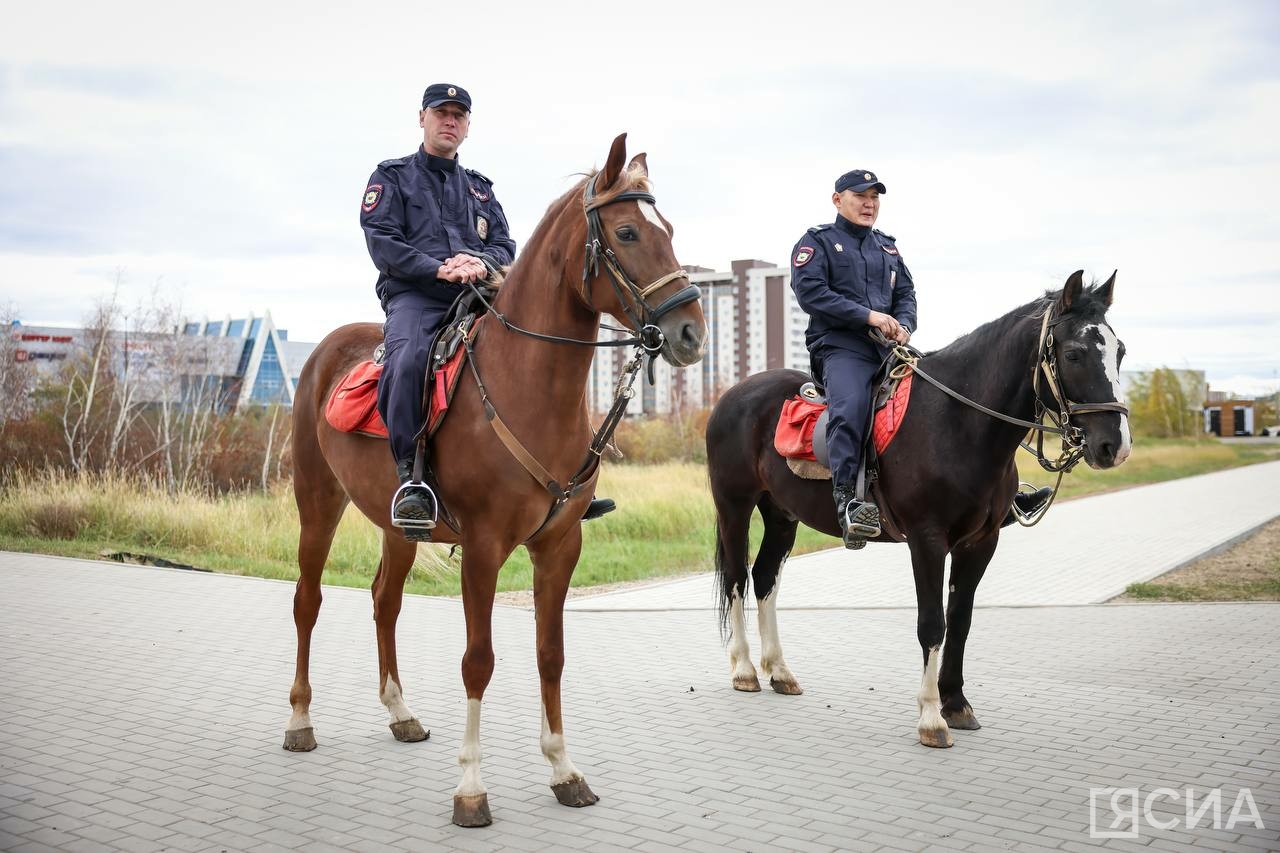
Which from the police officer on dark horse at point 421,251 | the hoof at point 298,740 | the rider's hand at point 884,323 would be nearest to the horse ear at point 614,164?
the police officer on dark horse at point 421,251

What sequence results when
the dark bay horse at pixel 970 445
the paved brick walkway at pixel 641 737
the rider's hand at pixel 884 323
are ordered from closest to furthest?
the paved brick walkway at pixel 641 737 < the dark bay horse at pixel 970 445 < the rider's hand at pixel 884 323

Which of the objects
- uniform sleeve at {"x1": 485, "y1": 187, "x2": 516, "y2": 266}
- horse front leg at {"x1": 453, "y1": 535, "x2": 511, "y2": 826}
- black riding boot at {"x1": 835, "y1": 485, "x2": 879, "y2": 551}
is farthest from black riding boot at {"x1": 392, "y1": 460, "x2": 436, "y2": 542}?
black riding boot at {"x1": 835, "y1": 485, "x2": 879, "y2": 551}

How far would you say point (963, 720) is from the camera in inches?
231

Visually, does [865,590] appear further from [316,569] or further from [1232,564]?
[316,569]

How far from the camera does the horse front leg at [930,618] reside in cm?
560

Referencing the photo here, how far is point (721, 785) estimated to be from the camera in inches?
193

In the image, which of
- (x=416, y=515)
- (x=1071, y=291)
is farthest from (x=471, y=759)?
(x=1071, y=291)

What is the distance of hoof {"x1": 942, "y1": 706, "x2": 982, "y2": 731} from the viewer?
19.2 feet

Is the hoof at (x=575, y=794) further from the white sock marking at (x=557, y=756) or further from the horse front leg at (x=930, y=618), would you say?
the horse front leg at (x=930, y=618)

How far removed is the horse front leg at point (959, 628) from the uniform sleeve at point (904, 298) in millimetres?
1609

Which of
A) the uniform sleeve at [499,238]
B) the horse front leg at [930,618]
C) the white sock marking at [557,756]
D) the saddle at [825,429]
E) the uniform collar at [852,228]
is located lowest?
the white sock marking at [557,756]

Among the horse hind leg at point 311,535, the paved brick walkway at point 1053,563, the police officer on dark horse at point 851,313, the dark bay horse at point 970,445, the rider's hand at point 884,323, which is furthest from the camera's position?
the paved brick walkway at point 1053,563

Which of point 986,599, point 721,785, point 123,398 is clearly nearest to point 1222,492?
point 986,599

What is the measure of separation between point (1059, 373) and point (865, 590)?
19.6ft
